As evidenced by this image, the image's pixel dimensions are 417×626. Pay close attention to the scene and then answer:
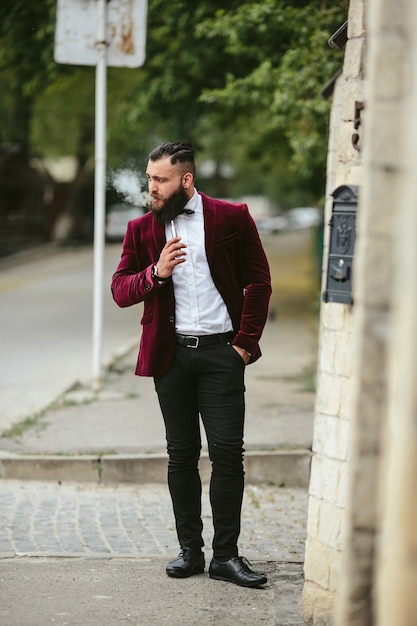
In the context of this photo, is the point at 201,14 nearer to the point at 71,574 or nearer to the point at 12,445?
the point at 12,445

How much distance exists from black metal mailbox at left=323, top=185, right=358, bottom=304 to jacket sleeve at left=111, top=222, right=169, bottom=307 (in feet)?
3.51

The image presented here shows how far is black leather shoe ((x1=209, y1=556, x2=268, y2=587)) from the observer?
5.25m

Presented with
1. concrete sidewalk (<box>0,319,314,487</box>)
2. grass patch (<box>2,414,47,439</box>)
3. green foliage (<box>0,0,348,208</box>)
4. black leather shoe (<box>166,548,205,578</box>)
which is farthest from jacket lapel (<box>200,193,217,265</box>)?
green foliage (<box>0,0,348,208</box>)

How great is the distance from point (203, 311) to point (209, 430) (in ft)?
1.90

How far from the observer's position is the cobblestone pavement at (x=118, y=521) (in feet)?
19.8

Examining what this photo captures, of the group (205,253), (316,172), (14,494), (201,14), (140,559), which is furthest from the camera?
(316,172)

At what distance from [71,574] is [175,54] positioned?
1243 centimetres

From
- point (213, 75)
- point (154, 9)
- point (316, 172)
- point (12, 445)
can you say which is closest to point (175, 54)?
point (213, 75)

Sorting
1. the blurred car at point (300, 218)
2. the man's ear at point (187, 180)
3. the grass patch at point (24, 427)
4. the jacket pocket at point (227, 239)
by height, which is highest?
the man's ear at point (187, 180)

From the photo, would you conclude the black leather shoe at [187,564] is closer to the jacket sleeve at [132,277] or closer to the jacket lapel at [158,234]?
the jacket sleeve at [132,277]

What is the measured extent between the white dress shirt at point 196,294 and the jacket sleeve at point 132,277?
118 millimetres

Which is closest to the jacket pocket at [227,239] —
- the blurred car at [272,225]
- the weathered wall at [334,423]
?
the weathered wall at [334,423]

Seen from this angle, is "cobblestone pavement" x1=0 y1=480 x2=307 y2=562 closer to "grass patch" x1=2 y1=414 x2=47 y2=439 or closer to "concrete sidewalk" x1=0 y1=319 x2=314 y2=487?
"concrete sidewalk" x1=0 y1=319 x2=314 y2=487

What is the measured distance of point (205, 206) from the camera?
525 cm
